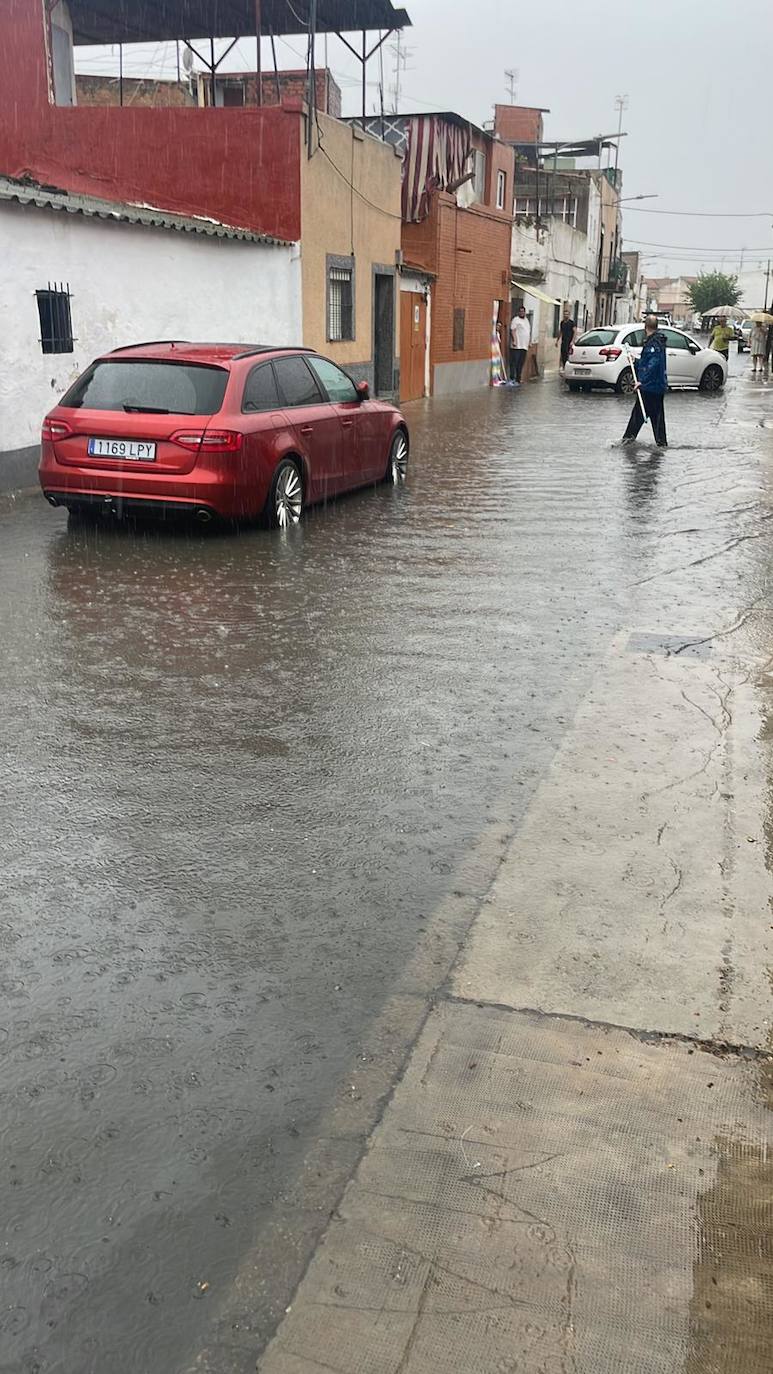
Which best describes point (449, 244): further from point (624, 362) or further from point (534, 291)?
point (534, 291)

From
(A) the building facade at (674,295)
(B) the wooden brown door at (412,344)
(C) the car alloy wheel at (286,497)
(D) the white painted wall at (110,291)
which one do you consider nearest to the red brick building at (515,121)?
(B) the wooden brown door at (412,344)

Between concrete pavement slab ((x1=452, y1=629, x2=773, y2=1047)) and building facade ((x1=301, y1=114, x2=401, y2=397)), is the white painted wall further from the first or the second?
concrete pavement slab ((x1=452, y1=629, x2=773, y2=1047))

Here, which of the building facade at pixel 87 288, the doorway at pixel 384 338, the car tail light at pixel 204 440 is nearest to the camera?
the car tail light at pixel 204 440

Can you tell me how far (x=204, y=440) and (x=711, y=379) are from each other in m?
24.8

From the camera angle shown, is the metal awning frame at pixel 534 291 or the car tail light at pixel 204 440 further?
the metal awning frame at pixel 534 291

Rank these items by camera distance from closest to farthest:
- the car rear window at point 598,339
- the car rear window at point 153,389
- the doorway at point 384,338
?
the car rear window at point 153,389 < the doorway at point 384,338 < the car rear window at point 598,339

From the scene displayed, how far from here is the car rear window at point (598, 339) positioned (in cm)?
2970

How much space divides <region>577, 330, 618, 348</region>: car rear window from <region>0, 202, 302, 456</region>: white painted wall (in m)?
12.9

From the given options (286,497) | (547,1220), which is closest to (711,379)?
(286,497)

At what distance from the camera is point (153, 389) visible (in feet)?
30.4

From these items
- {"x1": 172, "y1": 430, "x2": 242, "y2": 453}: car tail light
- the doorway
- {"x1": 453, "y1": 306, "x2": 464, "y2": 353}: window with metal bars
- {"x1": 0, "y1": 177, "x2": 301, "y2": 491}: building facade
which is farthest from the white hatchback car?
{"x1": 172, "y1": 430, "x2": 242, "y2": 453}: car tail light

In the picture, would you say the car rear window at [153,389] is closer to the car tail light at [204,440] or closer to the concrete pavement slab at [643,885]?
→ the car tail light at [204,440]

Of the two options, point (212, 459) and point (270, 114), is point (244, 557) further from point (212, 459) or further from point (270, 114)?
point (270, 114)

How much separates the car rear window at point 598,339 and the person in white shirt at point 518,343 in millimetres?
4934
